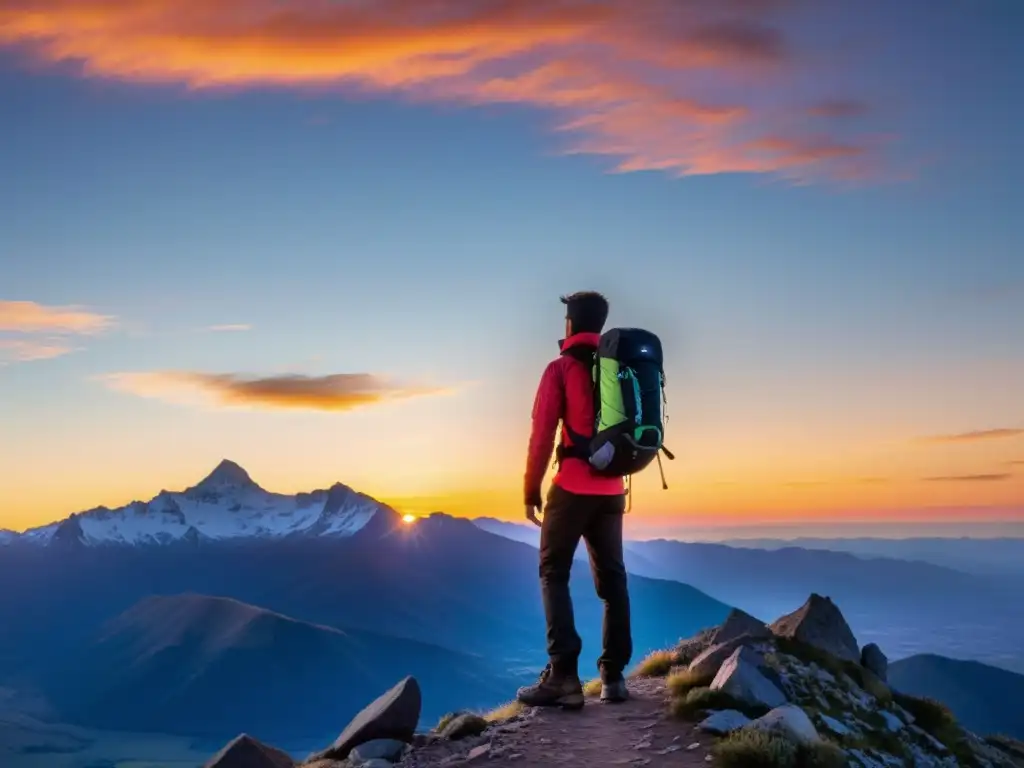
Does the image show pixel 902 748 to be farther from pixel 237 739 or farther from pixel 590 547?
pixel 237 739

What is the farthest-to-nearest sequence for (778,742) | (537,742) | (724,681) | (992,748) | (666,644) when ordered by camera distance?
(992,748)
(666,644)
(724,681)
(537,742)
(778,742)

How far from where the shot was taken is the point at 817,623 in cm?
1952

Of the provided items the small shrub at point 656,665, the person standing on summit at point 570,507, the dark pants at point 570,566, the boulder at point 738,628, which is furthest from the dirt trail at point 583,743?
the boulder at point 738,628

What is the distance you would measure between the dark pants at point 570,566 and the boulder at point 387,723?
2215 millimetres

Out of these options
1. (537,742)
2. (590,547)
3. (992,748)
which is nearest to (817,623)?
(992,748)

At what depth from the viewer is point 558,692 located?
1337 centimetres

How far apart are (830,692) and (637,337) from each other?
320 inches

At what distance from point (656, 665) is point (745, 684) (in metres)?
3.28

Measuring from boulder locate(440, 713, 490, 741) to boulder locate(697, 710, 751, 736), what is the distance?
10.3 ft

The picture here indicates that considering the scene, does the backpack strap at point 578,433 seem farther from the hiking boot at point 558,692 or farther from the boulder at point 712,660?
the boulder at point 712,660

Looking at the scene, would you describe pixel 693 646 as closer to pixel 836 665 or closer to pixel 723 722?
pixel 836 665

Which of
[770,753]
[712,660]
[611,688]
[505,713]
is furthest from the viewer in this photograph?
[712,660]

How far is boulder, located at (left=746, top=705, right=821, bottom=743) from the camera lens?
38.6 feet

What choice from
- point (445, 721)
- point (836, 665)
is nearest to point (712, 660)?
point (836, 665)
